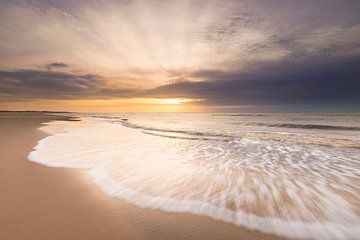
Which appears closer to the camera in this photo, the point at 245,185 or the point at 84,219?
the point at 84,219

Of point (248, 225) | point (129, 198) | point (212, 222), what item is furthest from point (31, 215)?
point (248, 225)

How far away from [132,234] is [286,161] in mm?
7493

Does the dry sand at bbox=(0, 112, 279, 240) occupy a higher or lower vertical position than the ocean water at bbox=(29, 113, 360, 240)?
higher

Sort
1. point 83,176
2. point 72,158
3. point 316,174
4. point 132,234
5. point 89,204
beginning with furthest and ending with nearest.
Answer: point 72,158 → point 316,174 → point 83,176 → point 89,204 → point 132,234

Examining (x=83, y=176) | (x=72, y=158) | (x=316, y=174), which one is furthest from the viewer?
(x=72, y=158)

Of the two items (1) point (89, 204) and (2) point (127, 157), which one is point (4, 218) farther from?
(2) point (127, 157)

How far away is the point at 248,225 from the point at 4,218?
4099 mm

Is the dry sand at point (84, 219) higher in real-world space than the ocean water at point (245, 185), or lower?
higher

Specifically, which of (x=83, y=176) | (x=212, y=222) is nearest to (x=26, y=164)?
(x=83, y=176)

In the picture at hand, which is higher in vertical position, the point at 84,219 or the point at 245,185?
the point at 84,219

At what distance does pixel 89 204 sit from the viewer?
13.8ft

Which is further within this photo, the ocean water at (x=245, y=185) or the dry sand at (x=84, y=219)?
the ocean water at (x=245, y=185)

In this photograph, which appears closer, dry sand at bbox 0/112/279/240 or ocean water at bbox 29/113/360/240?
dry sand at bbox 0/112/279/240

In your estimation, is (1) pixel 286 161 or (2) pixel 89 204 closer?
(2) pixel 89 204
